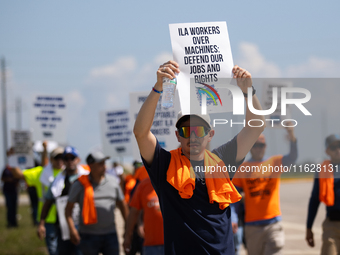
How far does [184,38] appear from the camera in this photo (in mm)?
4309

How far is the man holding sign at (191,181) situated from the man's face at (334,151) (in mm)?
2617

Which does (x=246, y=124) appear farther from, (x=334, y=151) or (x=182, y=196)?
(x=334, y=151)

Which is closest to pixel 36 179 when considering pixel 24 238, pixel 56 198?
Answer: pixel 56 198

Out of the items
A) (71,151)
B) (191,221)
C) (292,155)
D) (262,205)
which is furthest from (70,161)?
(191,221)

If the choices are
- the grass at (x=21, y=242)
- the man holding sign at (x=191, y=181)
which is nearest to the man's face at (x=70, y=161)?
the grass at (x=21, y=242)

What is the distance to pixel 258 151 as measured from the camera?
6824 millimetres

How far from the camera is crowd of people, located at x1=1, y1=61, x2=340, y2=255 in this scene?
380 centimetres

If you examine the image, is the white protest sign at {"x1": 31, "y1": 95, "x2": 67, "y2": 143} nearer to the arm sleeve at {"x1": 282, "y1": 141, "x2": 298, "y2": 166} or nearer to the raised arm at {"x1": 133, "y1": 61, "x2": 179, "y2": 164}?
the arm sleeve at {"x1": 282, "y1": 141, "x2": 298, "y2": 166}

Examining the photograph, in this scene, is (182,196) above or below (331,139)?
below

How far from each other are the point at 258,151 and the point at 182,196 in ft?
10.6

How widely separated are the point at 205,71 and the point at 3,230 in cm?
1250

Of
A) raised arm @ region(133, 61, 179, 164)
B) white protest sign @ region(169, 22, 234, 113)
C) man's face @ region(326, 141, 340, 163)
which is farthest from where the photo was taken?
man's face @ region(326, 141, 340, 163)

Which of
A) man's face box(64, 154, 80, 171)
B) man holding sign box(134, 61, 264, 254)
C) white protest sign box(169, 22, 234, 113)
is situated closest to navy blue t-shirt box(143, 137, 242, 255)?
man holding sign box(134, 61, 264, 254)

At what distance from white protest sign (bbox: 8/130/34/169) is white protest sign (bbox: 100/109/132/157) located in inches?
67.7
